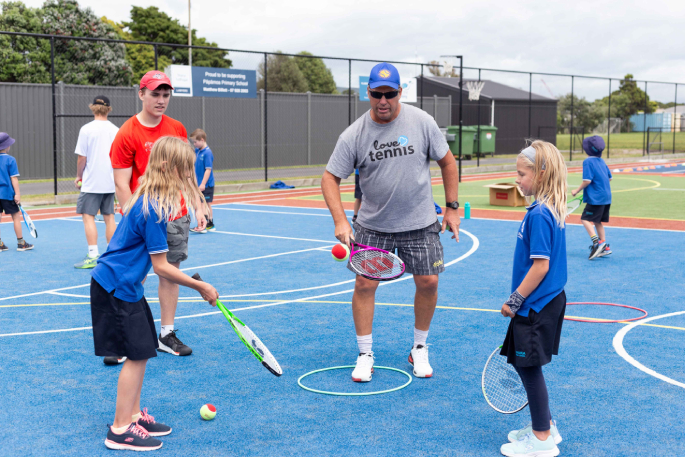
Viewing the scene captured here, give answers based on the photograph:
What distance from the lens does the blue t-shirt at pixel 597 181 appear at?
31.3ft

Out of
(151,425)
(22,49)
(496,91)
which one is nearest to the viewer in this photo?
(151,425)

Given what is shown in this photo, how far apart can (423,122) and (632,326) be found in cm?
274

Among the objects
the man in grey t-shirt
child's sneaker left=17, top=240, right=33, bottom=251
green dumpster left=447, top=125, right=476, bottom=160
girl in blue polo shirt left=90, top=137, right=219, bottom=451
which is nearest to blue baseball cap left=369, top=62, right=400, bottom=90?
the man in grey t-shirt

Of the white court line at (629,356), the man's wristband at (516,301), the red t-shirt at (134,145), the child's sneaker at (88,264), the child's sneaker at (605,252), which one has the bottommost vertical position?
the white court line at (629,356)

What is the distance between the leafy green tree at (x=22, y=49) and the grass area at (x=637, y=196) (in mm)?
16137

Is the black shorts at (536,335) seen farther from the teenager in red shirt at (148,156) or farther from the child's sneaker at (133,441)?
the teenager in red shirt at (148,156)

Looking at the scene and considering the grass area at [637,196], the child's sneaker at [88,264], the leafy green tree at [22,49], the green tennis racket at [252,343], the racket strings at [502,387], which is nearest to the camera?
the green tennis racket at [252,343]

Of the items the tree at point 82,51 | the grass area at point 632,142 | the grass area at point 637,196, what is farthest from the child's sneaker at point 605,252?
the grass area at point 632,142

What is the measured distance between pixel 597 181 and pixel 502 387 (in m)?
6.18

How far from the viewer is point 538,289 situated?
3645mm

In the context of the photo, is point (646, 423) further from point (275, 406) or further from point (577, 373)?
point (275, 406)

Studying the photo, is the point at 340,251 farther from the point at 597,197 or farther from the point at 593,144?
the point at 597,197

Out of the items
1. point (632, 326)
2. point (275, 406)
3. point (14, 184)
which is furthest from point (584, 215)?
point (14, 184)

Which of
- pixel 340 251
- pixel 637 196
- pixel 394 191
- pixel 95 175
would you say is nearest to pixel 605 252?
pixel 394 191
